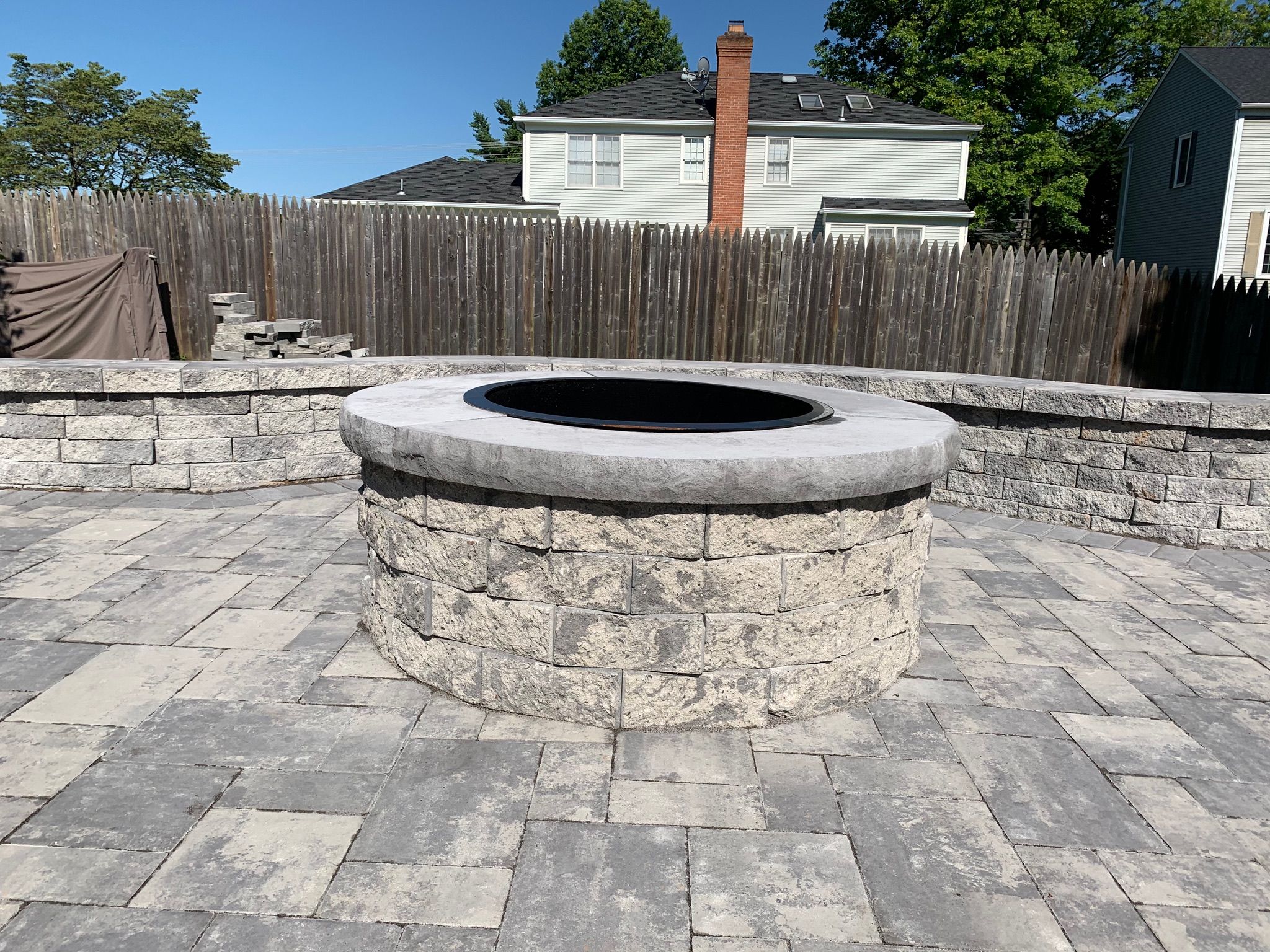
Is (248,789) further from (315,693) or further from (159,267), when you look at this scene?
(159,267)

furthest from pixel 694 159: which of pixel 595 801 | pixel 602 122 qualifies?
pixel 595 801

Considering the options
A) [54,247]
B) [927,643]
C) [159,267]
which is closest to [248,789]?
[927,643]

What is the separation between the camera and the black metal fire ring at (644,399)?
501cm

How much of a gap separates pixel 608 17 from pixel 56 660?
5105 cm

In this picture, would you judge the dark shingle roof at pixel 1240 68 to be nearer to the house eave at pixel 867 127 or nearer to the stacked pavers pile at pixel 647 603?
the house eave at pixel 867 127

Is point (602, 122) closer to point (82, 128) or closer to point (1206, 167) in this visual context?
point (1206, 167)

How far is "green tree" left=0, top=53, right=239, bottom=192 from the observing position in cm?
3494

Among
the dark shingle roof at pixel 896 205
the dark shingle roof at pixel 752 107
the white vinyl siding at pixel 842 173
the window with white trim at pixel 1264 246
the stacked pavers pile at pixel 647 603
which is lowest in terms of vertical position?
the stacked pavers pile at pixel 647 603

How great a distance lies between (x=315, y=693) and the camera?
3.74m

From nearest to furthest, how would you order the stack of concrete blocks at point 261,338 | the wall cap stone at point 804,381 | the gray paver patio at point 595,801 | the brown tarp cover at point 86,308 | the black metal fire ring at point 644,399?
1. the gray paver patio at point 595,801
2. the black metal fire ring at point 644,399
3. the wall cap stone at point 804,381
4. the stack of concrete blocks at point 261,338
5. the brown tarp cover at point 86,308

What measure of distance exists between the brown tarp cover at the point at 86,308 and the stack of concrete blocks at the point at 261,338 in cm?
70

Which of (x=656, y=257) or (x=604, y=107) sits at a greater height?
(x=604, y=107)

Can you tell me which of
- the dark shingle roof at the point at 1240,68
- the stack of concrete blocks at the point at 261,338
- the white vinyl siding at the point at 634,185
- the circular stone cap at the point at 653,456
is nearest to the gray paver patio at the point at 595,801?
the circular stone cap at the point at 653,456

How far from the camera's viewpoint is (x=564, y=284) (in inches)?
387
